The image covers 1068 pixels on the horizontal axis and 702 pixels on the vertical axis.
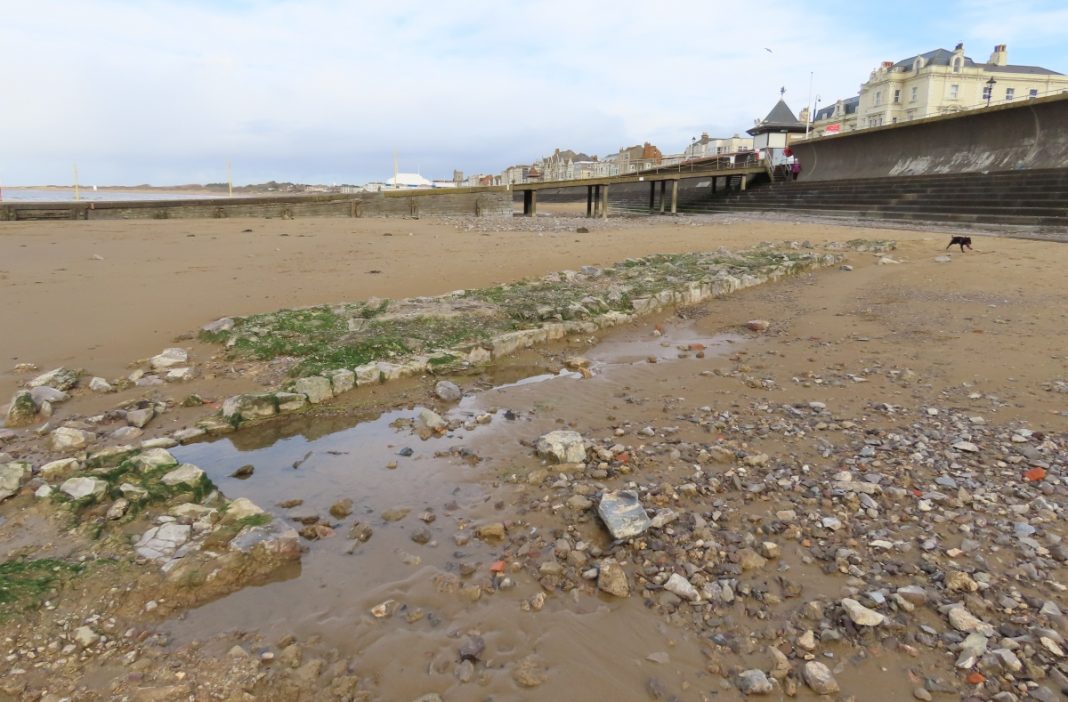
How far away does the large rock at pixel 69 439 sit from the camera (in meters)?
4.08

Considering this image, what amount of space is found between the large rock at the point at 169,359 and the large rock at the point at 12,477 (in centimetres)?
215

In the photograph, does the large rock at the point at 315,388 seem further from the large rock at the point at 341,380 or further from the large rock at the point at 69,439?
the large rock at the point at 69,439

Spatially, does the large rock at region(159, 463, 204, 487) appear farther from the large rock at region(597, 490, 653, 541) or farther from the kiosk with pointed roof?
the kiosk with pointed roof

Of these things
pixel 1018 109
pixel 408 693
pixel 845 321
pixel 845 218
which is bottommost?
pixel 408 693

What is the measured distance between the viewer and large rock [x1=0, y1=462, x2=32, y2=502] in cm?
342

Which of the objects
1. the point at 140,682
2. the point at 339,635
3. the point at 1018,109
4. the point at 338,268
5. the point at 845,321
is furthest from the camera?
the point at 1018,109

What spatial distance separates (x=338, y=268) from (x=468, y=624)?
989 cm

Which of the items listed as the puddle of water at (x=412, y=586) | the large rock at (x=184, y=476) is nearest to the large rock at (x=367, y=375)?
the puddle of water at (x=412, y=586)

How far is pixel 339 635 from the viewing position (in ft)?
8.20

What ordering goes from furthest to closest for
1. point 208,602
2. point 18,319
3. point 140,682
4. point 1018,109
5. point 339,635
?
point 1018,109 < point 18,319 < point 208,602 < point 339,635 < point 140,682

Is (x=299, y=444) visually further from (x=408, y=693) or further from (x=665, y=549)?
(x=665, y=549)

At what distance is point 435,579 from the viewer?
9.36 feet

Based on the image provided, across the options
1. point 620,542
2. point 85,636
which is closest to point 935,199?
point 620,542

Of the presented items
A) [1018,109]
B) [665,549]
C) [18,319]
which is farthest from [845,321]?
[1018,109]
